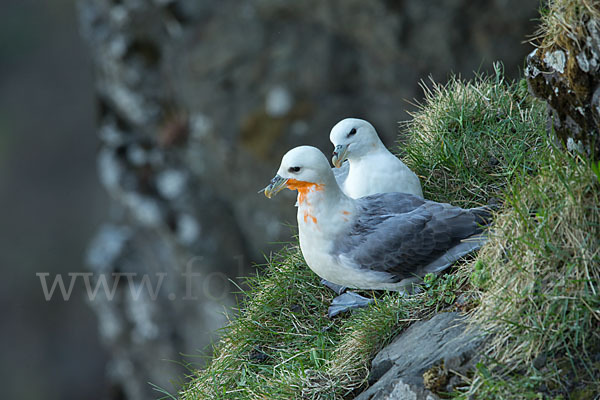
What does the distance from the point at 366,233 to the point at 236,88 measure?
6498 millimetres

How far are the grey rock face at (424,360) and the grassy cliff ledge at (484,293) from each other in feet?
0.27

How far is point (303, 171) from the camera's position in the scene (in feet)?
12.9

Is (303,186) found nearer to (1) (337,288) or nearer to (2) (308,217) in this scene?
(2) (308,217)

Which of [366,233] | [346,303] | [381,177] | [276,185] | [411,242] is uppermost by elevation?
[276,185]

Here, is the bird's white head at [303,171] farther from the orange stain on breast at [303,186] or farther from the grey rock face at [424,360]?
the grey rock face at [424,360]

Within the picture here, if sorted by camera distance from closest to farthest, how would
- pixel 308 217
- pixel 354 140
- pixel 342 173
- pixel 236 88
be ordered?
pixel 308 217, pixel 354 140, pixel 342 173, pixel 236 88

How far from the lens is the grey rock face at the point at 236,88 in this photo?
979cm

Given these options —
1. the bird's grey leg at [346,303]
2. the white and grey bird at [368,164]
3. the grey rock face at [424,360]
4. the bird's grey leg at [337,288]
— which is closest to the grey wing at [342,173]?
the white and grey bird at [368,164]

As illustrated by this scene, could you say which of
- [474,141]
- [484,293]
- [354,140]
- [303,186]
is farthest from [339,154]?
[484,293]

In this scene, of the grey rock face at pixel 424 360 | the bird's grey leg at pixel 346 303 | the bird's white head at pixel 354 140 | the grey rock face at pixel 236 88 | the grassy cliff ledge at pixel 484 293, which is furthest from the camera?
the grey rock face at pixel 236 88

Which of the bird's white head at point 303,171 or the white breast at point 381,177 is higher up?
the bird's white head at point 303,171

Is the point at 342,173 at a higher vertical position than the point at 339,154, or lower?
lower

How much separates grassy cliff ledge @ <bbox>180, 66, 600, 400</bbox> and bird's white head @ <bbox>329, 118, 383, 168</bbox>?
Result: 582 mm

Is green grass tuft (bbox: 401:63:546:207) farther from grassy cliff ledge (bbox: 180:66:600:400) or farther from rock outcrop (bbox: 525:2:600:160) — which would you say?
rock outcrop (bbox: 525:2:600:160)
